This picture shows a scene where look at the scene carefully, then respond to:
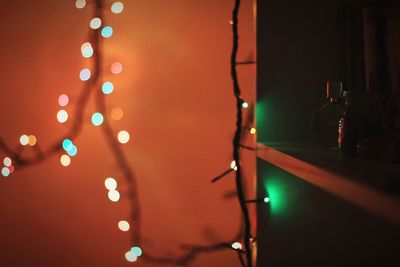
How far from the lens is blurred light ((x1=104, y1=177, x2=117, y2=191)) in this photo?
1362mm

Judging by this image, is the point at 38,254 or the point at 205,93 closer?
the point at 205,93

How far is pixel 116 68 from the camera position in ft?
4.44

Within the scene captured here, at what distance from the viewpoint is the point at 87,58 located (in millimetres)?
1370

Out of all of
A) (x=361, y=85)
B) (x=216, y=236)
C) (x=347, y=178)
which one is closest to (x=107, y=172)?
(x=216, y=236)

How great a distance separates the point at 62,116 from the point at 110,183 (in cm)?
39

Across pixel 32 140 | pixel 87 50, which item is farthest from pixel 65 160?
pixel 87 50

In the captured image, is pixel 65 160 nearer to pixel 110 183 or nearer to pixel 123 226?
pixel 110 183

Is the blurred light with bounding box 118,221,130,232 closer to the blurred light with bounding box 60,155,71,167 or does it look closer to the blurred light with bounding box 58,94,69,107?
the blurred light with bounding box 60,155,71,167

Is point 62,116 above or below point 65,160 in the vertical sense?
above

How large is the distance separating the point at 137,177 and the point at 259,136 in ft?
2.64

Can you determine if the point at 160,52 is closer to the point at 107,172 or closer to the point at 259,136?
the point at 107,172

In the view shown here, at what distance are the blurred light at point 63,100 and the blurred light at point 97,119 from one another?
146mm

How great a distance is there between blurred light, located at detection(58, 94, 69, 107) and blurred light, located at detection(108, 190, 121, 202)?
46cm

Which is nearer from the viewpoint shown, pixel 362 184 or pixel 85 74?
pixel 362 184
